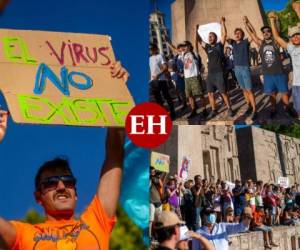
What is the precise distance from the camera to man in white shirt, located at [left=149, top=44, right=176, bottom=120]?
14.4 feet

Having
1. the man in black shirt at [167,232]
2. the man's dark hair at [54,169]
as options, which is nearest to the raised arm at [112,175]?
the man's dark hair at [54,169]

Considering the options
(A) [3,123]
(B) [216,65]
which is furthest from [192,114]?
(A) [3,123]

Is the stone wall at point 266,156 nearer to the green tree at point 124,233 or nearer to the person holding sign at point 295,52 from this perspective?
the person holding sign at point 295,52

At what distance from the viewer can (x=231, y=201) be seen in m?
4.36

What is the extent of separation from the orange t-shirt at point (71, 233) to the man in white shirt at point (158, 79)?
260 centimetres

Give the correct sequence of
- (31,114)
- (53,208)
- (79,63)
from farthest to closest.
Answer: (79,63) < (31,114) < (53,208)

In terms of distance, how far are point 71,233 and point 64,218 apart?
0.19ft

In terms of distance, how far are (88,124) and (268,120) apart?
2.38 m

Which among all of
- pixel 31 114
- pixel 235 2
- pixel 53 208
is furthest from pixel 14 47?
pixel 235 2

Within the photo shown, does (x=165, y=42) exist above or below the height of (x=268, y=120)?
above

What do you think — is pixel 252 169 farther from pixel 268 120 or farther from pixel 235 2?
pixel 235 2

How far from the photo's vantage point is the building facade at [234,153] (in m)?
4.30

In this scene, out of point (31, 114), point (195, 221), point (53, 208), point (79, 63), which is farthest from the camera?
point (195, 221)

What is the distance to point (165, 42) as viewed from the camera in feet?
14.5
